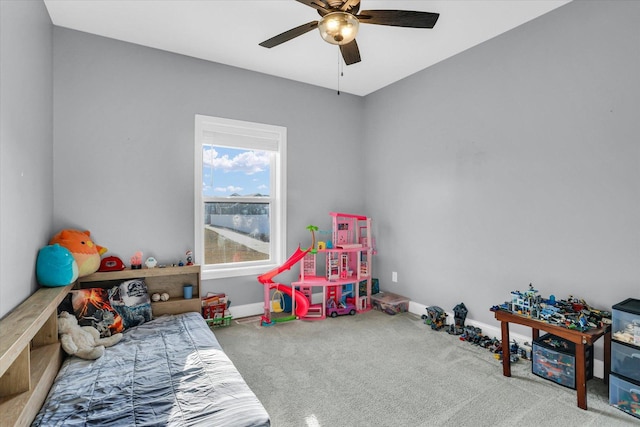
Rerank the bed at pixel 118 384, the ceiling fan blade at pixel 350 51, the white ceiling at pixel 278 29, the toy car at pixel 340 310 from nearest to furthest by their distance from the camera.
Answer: the bed at pixel 118 384, the ceiling fan blade at pixel 350 51, the white ceiling at pixel 278 29, the toy car at pixel 340 310

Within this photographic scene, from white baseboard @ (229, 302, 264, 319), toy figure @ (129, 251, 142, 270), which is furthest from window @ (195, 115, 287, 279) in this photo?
toy figure @ (129, 251, 142, 270)

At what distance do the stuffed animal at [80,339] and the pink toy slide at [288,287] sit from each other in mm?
1452

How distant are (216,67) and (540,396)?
3857mm

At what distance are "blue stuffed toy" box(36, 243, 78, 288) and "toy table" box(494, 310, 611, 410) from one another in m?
3.02

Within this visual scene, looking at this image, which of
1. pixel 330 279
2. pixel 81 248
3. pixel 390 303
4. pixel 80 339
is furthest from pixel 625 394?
pixel 81 248

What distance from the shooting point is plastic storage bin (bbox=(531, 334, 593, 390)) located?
2.16 m

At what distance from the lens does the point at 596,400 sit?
203 centimetres

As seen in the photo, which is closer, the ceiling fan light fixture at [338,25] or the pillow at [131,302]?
the ceiling fan light fixture at [338,25]

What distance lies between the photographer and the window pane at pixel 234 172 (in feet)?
11.3

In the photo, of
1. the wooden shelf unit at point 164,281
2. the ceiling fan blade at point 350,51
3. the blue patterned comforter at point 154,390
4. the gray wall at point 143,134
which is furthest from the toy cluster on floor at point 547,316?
the wooden shelf unit at point 164,281

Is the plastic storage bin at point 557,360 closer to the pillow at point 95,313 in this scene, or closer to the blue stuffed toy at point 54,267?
the pillow at point 95,313

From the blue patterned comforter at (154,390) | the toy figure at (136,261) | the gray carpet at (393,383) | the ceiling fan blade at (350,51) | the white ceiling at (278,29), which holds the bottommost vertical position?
the gray carpet at (393,383)

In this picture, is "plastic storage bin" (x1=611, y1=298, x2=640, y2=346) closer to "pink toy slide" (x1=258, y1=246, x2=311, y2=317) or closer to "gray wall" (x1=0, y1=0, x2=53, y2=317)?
"pink toy slide" (x1=258, y1=246, x2=311, y2=317)

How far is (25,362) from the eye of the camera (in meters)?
1.49
